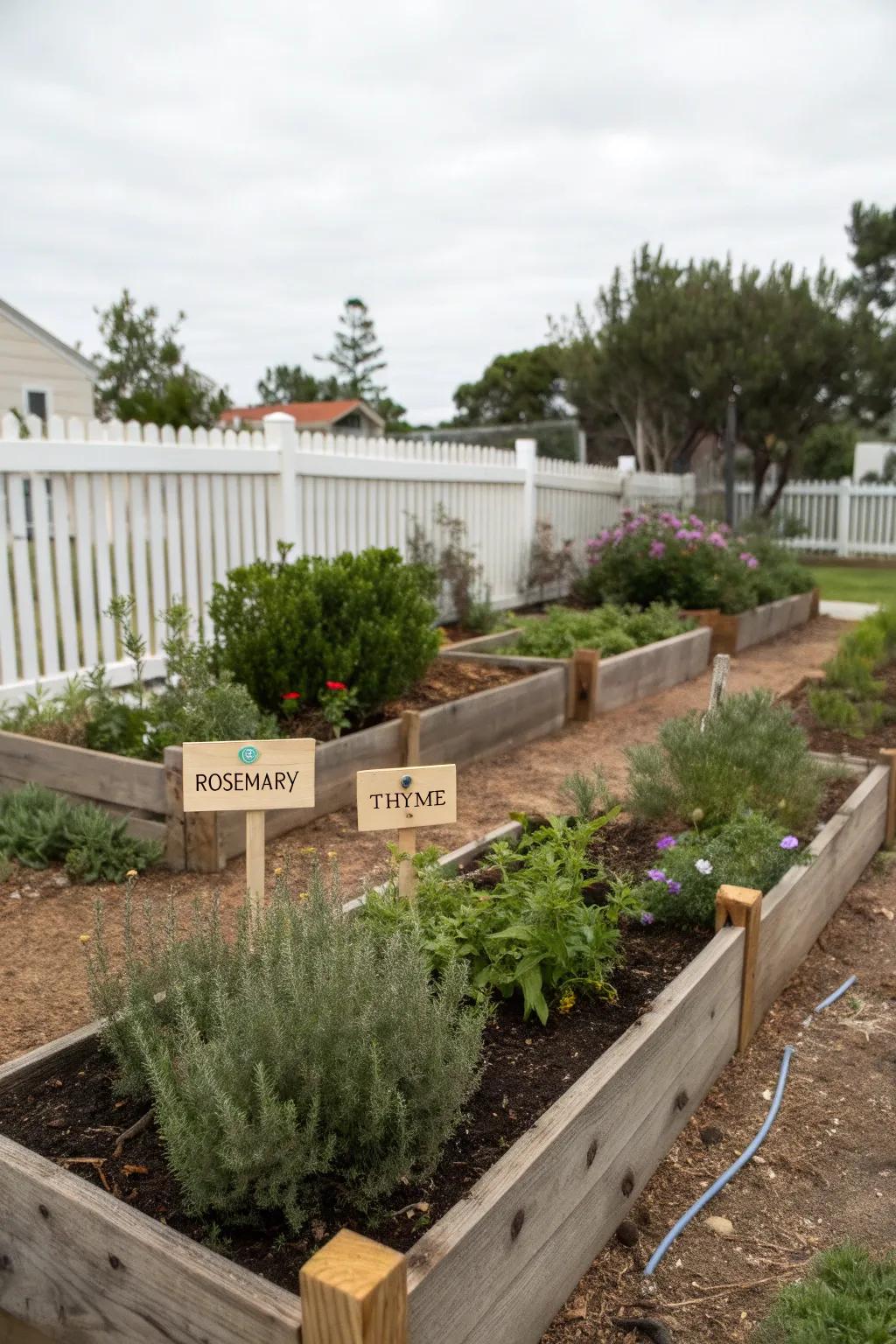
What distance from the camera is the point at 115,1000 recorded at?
2.43m

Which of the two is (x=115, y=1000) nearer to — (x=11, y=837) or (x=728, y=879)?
(x=728, y=879)

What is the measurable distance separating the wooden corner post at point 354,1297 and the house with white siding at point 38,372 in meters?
17.7

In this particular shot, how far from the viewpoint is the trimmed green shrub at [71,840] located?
4.21 metres

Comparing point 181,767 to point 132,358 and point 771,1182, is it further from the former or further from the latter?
point 132,358

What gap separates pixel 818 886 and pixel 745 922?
2.92 feet

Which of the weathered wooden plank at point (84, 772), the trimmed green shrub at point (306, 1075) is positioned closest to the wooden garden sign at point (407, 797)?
the trimmed green shrub at point (306, 1075)

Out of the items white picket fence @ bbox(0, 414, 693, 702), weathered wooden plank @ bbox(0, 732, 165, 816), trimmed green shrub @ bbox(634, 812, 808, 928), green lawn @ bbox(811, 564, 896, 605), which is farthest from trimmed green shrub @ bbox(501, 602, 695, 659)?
green lawn @ bbox(811, 564, 896, 605)

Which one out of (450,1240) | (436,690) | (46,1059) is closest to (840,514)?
(436,690)

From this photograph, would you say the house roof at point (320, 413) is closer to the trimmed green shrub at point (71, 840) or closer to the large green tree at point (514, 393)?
the large green tree at point (514, 393)

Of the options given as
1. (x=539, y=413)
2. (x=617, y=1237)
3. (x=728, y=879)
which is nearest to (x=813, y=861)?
(x=728, y=879)

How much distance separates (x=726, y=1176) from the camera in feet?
8.47

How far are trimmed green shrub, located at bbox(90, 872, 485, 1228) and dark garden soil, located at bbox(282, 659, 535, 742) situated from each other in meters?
3.04

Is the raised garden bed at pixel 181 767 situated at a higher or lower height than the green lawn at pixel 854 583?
higher

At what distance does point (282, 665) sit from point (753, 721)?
2.36m
